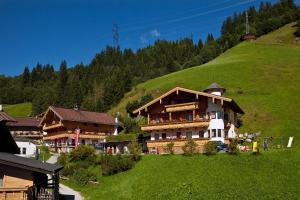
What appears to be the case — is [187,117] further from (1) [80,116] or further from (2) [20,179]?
(2) [20,179]

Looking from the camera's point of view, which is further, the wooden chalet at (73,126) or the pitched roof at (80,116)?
the pitched roof at (80,116)

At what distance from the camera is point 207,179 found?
109 ft

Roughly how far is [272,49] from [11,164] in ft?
363

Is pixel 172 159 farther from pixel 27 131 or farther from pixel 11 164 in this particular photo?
pixel 27 131

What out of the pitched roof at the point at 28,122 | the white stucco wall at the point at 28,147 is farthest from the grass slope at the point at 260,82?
the white stucco wall at the point at 28,147

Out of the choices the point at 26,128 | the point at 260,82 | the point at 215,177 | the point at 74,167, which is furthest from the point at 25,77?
the point at 215,177

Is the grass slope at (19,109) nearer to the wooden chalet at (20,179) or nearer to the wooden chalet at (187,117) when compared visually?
the wooden chalet at (187,117)

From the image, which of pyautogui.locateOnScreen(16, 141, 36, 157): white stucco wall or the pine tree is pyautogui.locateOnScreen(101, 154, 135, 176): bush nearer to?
pyautogui.locateOnScreen(16, 141, 36, 157): white stucco wall

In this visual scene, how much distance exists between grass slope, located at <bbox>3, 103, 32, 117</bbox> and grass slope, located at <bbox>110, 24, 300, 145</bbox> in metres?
55.4

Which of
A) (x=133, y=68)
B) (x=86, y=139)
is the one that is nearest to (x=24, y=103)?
(x=133, y=68)

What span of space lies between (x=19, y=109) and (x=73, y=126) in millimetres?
91759

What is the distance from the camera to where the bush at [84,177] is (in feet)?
133

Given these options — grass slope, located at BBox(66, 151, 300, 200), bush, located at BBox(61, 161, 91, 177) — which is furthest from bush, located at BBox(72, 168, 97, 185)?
bush, located at BBox(61, 161, 91, 177)

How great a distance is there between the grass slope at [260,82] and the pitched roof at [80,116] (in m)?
20.0
